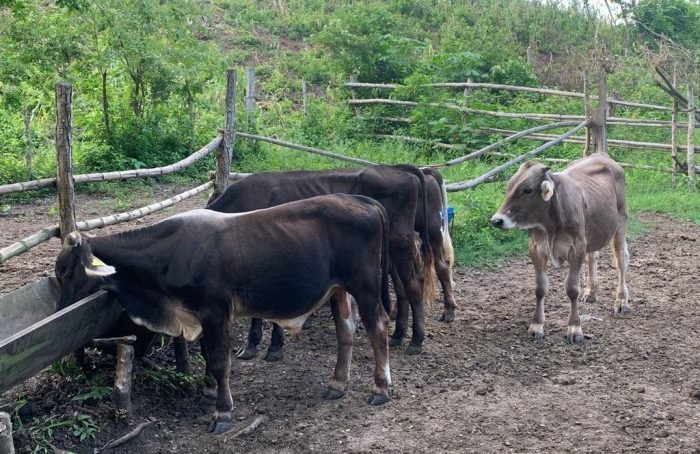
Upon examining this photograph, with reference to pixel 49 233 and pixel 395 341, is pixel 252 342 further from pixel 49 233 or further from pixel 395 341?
pixel 49 233

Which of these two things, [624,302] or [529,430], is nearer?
[529,430]

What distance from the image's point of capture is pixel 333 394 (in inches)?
233

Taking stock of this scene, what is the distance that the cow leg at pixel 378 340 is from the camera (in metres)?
5.80

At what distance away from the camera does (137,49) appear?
12406mm

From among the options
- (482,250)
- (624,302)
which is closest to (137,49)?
(482,250)

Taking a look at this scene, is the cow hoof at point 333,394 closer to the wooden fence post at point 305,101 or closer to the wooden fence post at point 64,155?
the wooden fence post at point 64,155

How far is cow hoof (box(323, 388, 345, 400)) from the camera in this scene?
591 centimetres

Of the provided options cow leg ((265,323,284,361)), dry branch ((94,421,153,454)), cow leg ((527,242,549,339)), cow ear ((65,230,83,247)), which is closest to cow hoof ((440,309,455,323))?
cow leg ((527,242,549,339))

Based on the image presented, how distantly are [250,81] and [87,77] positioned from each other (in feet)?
12.1

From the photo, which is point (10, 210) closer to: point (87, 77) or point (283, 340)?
point (87, 77)

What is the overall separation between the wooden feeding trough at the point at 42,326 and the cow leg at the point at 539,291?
3.58m

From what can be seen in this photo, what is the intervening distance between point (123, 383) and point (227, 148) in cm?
382

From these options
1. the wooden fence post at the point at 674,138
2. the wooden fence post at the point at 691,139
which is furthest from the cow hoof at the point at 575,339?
the wooden fence post at the point at 674,138

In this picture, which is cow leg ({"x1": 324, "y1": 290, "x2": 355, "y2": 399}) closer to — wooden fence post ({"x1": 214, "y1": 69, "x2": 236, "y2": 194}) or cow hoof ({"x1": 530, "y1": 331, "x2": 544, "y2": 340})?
cow hoof ({"x1": 530, "y1": 331, "x2": 544, "y2": 340})
